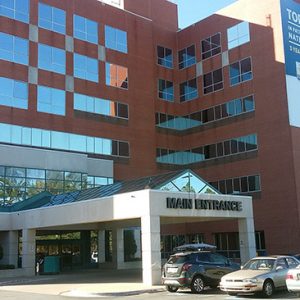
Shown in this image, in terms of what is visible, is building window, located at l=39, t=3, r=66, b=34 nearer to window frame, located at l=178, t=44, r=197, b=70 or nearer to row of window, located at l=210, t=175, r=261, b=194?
window frame, located at l=178, t=44, r=197, b=70

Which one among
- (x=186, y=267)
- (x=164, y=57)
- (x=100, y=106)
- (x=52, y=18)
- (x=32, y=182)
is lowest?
(x=186, y=267)

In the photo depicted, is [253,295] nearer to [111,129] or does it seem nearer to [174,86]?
[111,129]

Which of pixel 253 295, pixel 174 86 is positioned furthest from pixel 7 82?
pixel 253 295

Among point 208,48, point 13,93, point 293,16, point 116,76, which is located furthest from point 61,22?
point 293,16

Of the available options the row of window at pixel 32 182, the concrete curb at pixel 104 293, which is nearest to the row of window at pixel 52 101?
the row of window at pixel 32 182

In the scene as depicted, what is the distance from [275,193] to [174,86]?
18.4 metres

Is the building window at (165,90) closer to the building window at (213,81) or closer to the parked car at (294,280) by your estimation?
the building window at (213,81)

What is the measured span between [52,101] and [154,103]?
12226mm

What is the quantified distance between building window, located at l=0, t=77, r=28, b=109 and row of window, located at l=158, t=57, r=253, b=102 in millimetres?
16121

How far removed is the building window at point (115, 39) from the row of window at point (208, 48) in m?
5.02

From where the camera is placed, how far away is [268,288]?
17500mm

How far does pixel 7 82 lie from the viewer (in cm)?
4159

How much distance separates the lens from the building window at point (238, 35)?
47.2m

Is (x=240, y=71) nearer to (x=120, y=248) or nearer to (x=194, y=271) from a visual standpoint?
(x=120, y=248)
